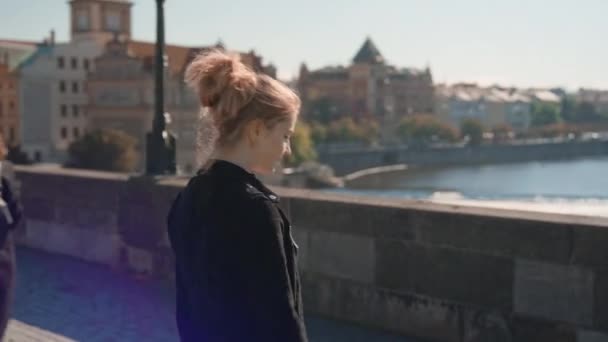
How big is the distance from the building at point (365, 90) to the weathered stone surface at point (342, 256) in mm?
95786

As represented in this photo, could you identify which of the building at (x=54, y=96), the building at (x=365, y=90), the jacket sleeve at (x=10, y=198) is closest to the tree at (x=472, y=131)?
the building at (x=365, y=90)

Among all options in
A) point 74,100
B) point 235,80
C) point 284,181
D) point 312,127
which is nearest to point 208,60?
point 235,80

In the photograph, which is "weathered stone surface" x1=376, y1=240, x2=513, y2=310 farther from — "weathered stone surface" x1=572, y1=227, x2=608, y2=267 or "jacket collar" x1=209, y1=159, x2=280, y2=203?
"jacket collar" x1=209, y1=159, x2=280, y2=203

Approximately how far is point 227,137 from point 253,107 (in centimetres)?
10

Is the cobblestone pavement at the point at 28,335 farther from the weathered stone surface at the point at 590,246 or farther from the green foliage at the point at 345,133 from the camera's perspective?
the green foliage at the point at 345,133

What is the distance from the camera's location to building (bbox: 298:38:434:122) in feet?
346

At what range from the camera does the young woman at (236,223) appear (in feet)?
5.53

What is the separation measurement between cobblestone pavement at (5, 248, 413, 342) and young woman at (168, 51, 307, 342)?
3.03m

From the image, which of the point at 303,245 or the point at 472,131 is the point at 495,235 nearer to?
the point at 303,245

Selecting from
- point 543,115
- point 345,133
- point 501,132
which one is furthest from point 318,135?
point 543,115

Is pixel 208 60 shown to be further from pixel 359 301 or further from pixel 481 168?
pixel 481 168

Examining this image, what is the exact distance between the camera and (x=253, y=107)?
1791 mm

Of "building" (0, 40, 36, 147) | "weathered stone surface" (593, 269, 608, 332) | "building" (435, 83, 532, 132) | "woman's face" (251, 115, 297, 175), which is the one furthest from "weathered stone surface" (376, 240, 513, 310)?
"building" (435, 83, 532, 132)

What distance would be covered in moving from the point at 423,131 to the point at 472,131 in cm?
993
